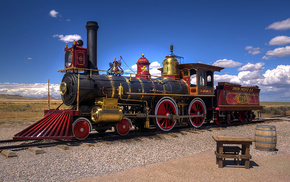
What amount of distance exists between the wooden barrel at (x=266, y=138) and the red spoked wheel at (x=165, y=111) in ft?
14.8

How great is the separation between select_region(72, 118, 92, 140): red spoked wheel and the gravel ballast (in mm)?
843

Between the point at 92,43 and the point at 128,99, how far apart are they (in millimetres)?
2819

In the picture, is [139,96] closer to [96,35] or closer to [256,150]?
[96,35]

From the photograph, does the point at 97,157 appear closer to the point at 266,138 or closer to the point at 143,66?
the point at 266,138

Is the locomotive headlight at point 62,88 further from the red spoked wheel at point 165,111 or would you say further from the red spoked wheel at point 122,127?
the red spoked wheel at point 165,111

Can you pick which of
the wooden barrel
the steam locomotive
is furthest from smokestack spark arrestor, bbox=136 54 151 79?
the wooden barrel

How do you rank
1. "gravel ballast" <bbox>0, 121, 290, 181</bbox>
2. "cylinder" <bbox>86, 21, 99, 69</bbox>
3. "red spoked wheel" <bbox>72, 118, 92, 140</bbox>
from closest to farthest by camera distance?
"gravel ballast" <bbox>0, 121, 290, 181</bbox>, "red spoked wheel" <bbox>72, 118, 92, 140</bbox>, "cylinder" <bbox>86, 21, 99, 69</bbox>

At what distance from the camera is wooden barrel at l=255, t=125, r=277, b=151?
7.45 m

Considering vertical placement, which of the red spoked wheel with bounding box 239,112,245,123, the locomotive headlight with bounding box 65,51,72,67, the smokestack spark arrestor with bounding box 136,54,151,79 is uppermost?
the smokestack spark arrestor with bounding box 136,54,151,79

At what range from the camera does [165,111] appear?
459 inches

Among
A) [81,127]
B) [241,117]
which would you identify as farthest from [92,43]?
[241,117]

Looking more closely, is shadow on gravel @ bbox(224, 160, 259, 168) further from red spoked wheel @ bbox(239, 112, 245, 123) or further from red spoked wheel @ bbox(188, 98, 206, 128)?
red spoked wheel @ bbox(239, 112, 245, 123)

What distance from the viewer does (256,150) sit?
7594 mm

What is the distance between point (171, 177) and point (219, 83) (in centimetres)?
1110
